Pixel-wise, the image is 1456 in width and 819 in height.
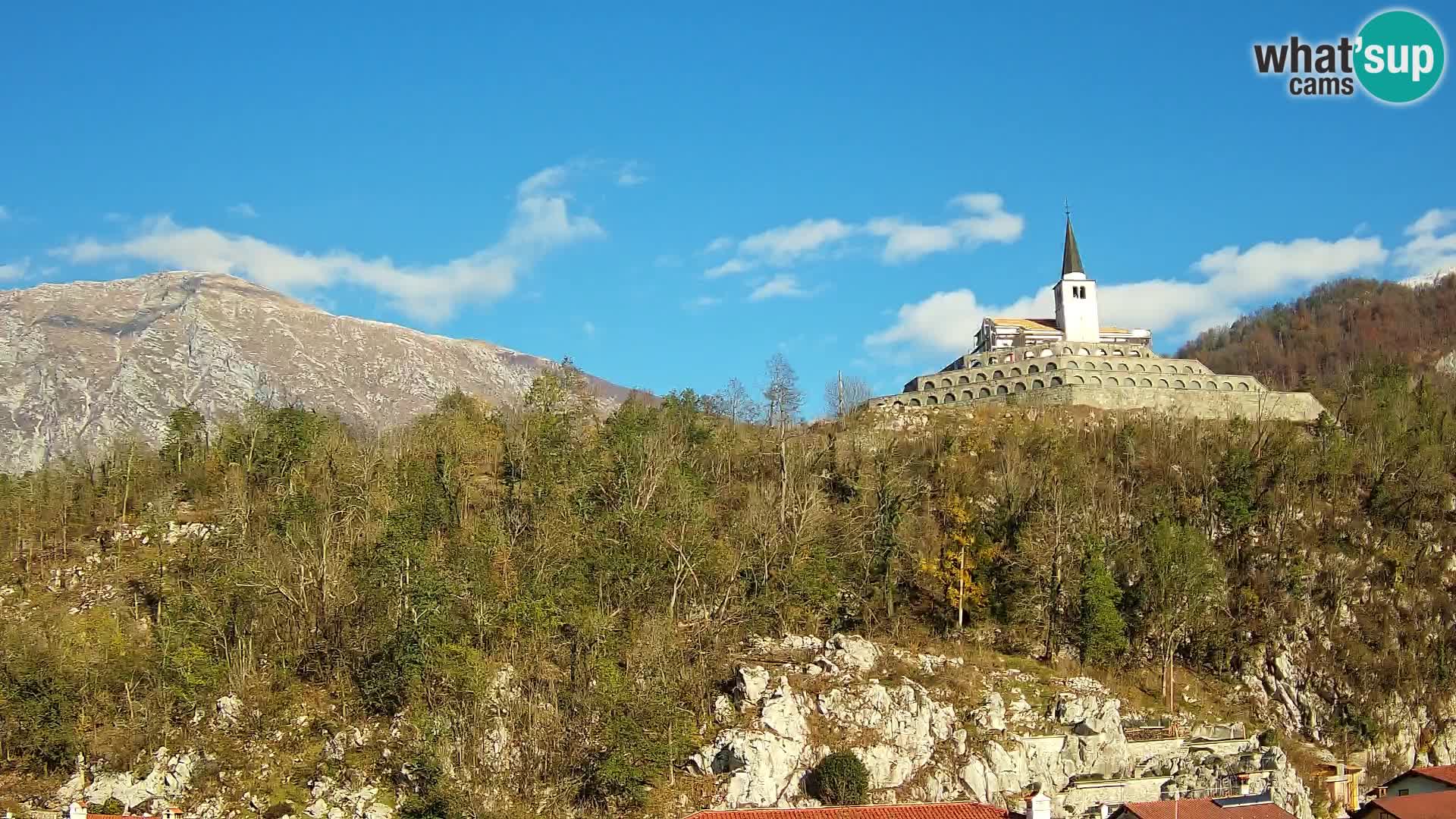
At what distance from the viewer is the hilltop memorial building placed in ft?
249

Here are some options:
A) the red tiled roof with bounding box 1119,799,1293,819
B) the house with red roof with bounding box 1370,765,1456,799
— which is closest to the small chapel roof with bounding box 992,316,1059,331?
the house with red roof with bounding box 1370,765,1456,799

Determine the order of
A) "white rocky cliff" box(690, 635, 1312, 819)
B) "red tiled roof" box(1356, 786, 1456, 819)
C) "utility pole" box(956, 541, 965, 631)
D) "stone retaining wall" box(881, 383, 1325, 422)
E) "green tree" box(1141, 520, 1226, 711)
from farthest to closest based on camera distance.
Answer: "stone retaining wall" box(881, 383, 1325, 422), "utility pole" box(956, 541, 965, 631), "green tree" box(1141, 520, 1226, 711), "white rocky cliff" box(690, 635, 1312, 819), "red tiled roof" box(1356, 786, 1456, 819)

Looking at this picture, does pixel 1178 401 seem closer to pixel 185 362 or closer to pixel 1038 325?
pixel 1038 325

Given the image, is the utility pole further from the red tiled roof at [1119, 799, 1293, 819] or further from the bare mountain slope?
the bare mountain slope

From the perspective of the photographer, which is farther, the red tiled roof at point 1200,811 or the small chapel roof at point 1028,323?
the small chapel roof at point 1028,323

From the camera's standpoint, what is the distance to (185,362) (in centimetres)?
10538

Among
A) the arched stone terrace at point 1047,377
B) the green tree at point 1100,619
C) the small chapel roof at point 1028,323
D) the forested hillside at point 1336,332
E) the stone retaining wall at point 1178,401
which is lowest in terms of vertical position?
the green tree at point 1100,619

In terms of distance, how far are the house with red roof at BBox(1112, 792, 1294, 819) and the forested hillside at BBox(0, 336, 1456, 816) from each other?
14035 mm

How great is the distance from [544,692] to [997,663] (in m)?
18.1

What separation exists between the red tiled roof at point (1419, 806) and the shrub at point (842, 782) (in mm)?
16287

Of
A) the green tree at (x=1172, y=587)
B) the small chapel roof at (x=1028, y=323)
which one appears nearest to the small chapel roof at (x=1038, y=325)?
the small chapel roof at (x=1028, y=323)

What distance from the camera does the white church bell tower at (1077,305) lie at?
9156 cm

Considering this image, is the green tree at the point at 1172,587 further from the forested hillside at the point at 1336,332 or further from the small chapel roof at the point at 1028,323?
the forested hillside at the point at 1336,332

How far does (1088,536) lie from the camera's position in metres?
56.2
